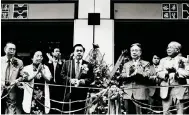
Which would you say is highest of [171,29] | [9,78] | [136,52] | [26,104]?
[171,29]

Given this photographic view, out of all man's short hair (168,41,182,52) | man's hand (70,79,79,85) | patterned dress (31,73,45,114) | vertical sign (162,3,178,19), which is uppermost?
vertical sign (162,3,178,19)

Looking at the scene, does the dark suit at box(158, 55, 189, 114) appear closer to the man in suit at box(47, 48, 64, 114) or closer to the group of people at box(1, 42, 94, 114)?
the group of people at box(1, 42, 94, 114)

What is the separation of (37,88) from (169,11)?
317 centimetres

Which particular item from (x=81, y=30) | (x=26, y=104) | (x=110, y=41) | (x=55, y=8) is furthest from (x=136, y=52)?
(x=26, y=104)

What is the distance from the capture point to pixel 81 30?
26.2ft

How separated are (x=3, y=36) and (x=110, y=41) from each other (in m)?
2.27

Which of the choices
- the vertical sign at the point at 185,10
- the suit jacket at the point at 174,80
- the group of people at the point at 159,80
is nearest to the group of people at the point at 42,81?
the group of people at the point at 159,80

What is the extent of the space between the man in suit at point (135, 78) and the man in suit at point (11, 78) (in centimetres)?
219

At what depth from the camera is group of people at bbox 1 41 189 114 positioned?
25.2 feet

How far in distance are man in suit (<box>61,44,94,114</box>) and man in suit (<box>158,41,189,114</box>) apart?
4.83 feet

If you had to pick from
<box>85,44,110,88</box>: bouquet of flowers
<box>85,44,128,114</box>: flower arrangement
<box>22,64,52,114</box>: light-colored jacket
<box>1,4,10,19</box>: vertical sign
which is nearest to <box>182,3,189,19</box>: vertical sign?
<box>85,44,128,114</box>: flower arrangement

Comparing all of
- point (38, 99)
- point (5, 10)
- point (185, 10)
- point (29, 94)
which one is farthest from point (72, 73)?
point (185, 10)

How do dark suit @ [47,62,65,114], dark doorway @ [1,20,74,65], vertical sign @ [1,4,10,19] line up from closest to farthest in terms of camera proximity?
dark suit @ [47,62,65,114], dark doorway @ [1,20,74,65], vertical sign @ [1,4,10,19]

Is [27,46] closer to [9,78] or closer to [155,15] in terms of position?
[9,78]
